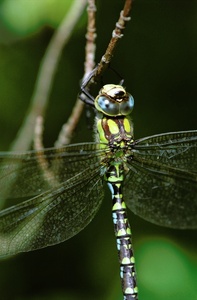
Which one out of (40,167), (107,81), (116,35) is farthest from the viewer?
(107,81)

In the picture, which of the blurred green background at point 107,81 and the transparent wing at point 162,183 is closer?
the transparent wing at point 162,183

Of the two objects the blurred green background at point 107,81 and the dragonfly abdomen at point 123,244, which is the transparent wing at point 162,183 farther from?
the blurred green background at point 107,81

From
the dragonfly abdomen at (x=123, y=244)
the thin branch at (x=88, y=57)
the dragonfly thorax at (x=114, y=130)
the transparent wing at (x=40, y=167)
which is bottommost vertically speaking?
the dragonfly abdomen at (x=123, y=244)

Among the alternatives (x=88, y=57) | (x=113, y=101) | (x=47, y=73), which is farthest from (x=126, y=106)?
(x=47, y=73)

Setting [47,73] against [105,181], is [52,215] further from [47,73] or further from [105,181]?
[47,73]

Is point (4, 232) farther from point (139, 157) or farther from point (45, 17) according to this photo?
point (45, 17)

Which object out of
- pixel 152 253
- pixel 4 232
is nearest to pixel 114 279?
pixel 152 253

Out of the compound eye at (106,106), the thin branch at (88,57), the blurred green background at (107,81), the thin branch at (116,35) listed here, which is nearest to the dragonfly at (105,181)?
the compound eye at (106,106)
